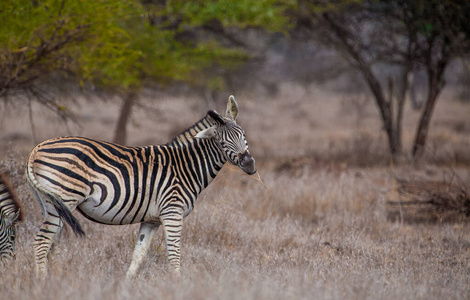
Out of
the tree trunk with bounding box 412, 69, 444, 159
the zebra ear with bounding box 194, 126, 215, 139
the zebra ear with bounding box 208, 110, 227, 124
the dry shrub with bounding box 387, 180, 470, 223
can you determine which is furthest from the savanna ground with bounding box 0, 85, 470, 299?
the zebra ear with bounding box 208, 110, 227, 124

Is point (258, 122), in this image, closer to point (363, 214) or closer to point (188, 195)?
point (363, 214)

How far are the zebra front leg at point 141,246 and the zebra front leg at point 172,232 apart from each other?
0.98ft

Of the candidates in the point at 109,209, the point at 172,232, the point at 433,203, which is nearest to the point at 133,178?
the point at 109,209

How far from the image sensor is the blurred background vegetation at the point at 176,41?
314 inches

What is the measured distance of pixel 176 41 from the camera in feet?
43.4

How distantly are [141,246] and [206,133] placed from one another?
130cm

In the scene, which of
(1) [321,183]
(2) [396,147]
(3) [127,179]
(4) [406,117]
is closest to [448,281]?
(3) [127,179]

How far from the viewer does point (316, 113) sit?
28.4 m

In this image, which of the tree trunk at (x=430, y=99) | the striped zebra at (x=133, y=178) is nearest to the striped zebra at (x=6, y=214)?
the striped zebra at (x=133, y=178)

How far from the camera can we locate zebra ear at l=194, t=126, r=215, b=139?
4828 millimetres

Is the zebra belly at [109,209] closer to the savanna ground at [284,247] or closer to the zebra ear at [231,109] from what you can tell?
the savanna ground at [284,247]

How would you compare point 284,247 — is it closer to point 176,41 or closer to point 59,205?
point 59,205

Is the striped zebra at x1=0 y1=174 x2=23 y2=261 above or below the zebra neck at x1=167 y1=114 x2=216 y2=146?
below

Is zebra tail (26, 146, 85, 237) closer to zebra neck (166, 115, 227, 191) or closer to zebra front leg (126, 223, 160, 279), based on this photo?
zebra front leg (126, 223, 160, 279)
